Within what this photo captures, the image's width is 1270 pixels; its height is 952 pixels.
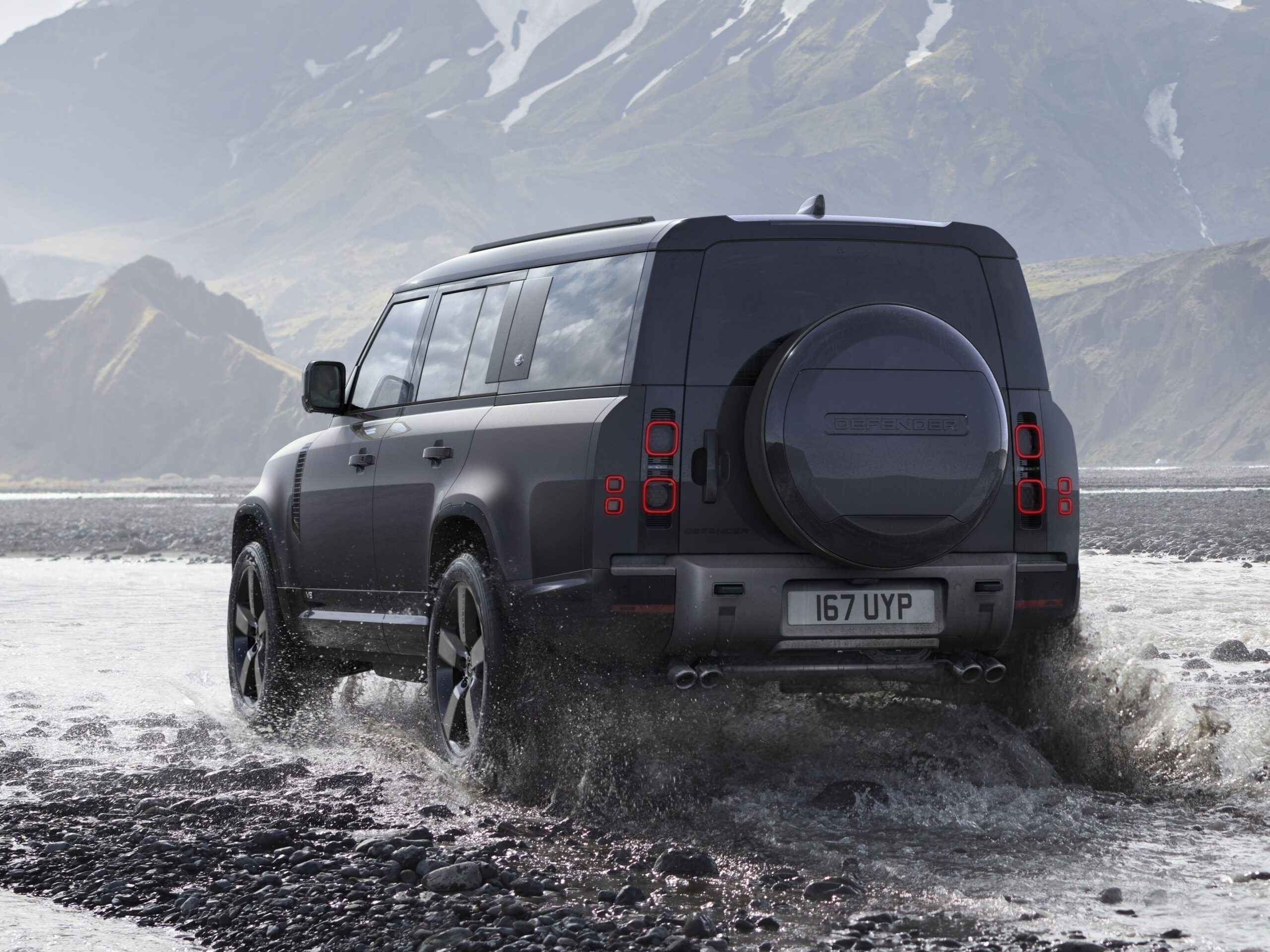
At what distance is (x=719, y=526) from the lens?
4.80 meters

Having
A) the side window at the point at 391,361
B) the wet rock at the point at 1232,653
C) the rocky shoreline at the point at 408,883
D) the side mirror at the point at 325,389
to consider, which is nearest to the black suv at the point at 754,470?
the rocky shoreline at the point at 408,883

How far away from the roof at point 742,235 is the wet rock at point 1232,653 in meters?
4.41

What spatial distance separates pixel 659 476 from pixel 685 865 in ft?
4.07

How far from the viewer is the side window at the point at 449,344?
5973mm

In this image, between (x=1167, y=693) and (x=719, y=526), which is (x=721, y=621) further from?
(x=1167, y=693)

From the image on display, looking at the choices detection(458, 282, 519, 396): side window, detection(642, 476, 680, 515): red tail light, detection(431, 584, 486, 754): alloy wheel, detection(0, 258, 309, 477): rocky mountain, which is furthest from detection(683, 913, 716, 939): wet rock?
detection(0, 258, 309, 477): rocky mountain

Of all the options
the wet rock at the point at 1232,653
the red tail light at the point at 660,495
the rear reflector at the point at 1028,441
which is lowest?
the wet rock at the point at 1232,653

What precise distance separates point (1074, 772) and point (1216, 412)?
112141 millimetres

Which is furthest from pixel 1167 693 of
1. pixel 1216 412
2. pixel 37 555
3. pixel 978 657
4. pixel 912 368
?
pixel 1216 412

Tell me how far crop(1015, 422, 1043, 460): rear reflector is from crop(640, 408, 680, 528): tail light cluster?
1.25m

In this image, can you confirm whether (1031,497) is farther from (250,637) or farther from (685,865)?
(250,637)

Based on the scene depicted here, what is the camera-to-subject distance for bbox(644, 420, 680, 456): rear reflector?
15.6ft

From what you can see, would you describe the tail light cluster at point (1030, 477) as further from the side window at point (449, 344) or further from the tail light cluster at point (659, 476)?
the side window at point (449, 344)

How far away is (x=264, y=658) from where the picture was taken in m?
7.12
